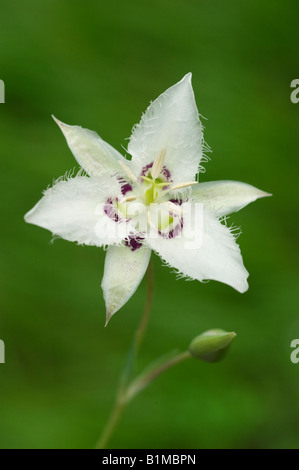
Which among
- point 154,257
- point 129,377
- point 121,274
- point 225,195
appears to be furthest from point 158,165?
point 154,257

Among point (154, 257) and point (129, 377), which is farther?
point (154, 257)

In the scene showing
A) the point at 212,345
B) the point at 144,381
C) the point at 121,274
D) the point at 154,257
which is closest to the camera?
the point at 121,274

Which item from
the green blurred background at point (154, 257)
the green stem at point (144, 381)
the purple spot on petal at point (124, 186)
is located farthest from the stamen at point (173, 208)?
the green blurred background at point (154, 257)

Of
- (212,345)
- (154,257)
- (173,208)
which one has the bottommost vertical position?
(212,345)

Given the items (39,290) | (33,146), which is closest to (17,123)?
(33,146)

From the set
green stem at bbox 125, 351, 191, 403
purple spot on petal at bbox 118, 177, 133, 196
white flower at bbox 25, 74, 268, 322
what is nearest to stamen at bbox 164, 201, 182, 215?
white flower at bbox 25, 74, 268, 322

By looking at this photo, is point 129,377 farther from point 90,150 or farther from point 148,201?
point 90,150
